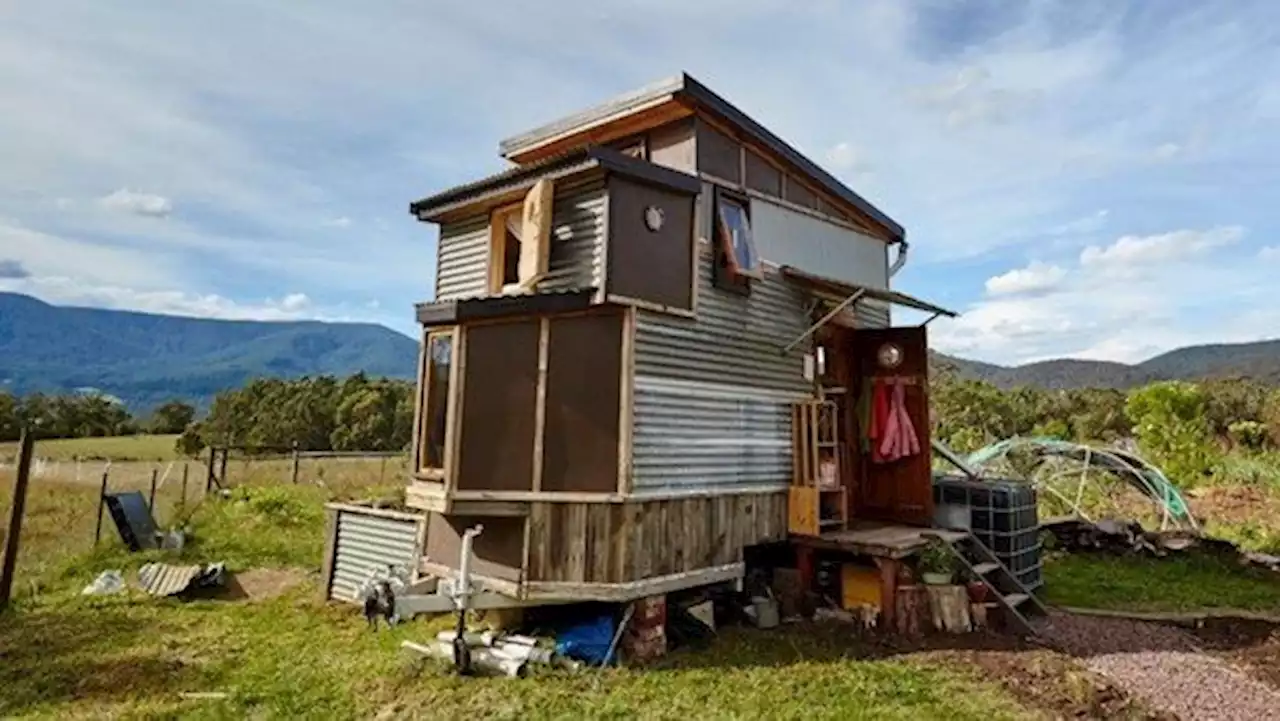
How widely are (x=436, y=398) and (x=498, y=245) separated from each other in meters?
1.93

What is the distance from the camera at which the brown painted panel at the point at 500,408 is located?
7.72 meters

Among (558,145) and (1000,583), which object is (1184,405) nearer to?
(1000,583)

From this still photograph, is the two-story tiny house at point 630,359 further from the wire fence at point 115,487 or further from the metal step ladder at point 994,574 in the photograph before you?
the wire fence at point 115,487

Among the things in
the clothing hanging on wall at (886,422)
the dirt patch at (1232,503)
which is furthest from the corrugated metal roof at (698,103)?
the dirt patch at (1232,503)

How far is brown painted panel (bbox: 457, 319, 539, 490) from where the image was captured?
7.72m

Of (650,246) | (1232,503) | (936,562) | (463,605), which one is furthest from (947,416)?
(463,605)

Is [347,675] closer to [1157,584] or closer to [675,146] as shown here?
[675,146]

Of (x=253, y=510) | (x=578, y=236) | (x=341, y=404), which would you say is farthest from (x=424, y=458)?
(x=341, y=404)

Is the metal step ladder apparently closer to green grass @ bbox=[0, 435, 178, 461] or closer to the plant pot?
the plant pot

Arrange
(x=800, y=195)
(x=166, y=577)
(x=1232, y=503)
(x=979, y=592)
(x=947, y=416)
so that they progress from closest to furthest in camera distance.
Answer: (x=979, y=592) < (x=800, y=195) < (x=166, y=577) < (x=1232, y=503) < (x=947, y=416)

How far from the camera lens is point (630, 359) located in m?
7.60

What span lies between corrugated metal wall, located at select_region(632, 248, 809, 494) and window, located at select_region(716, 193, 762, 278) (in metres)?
0.28

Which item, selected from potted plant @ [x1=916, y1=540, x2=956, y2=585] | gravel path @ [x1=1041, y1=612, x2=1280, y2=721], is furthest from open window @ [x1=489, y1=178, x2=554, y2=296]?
gravel path @ [x1=1041, y1=612, x2=1280, y2=721]

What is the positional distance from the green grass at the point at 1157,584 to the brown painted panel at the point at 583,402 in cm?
692
